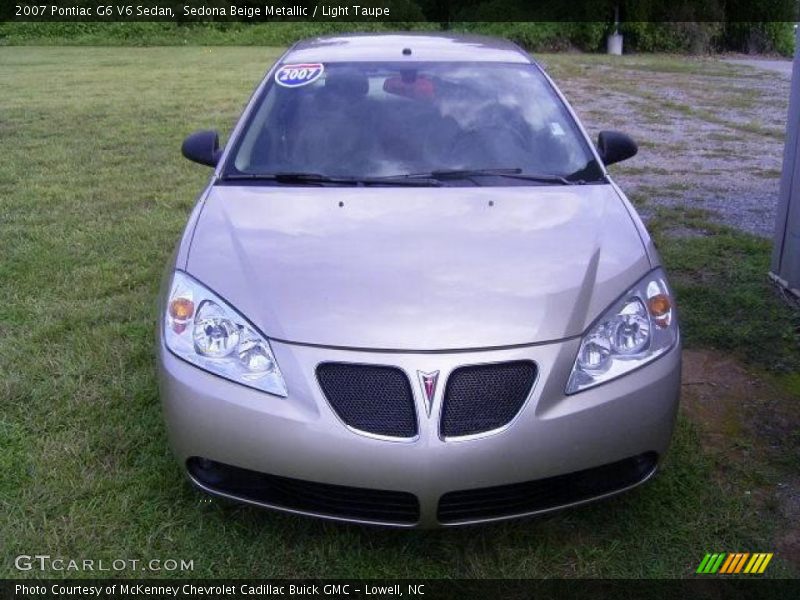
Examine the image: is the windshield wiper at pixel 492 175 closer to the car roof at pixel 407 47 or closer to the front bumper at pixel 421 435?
the car roof at pixel 407 47

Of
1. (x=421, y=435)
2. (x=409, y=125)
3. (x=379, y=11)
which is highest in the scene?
(x=379, y=11)

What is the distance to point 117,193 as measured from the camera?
685 centimetres

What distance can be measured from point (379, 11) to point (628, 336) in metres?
32.1

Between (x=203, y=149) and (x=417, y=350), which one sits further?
(x=203, y=149)

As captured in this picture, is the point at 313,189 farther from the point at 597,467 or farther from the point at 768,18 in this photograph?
the point at 768,18

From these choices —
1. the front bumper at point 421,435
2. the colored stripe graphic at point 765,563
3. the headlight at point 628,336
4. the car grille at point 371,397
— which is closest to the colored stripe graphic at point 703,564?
the colored stripe graphic at point 765,563

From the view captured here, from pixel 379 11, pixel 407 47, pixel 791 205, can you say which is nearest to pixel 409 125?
pixel 407 47

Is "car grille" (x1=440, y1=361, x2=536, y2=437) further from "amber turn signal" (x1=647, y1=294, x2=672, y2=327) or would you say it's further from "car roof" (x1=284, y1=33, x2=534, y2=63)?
"car roof" (x1=284, y1=33, x2=534, y2=63)

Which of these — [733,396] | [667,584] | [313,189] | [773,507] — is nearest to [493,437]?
[667,584]

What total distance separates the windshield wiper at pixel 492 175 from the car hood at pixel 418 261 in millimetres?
98

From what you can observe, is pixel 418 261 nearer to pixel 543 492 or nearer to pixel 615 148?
pixel 543 492

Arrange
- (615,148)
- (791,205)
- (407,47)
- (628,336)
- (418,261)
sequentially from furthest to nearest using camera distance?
(791,205)
(407,47)
(615,148)
(418,261)
(628,336)

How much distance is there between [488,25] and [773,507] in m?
30.2

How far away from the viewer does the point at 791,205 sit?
14.3 feet
